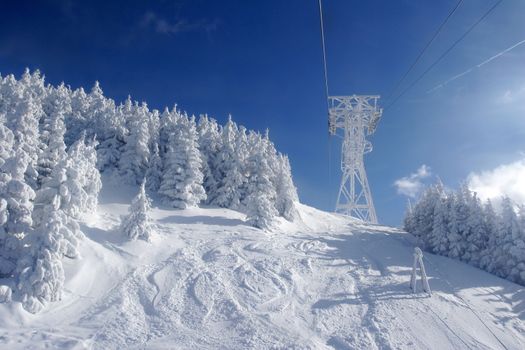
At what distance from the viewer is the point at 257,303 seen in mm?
18375

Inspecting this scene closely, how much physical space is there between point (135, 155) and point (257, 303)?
105 ft

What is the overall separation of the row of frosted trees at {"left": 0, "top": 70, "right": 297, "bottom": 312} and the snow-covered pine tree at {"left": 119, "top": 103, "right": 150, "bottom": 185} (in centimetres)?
12

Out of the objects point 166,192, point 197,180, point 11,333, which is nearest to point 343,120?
point 197,180

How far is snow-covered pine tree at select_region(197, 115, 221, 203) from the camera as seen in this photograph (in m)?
45.8

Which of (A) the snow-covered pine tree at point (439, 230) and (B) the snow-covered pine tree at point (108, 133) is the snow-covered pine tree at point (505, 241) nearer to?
(A) the snow-covered pine tree at point (439, 230)

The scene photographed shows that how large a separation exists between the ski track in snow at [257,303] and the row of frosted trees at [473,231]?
3.78 m

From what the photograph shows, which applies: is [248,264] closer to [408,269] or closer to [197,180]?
[408,269]

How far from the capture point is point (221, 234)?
32125 mm

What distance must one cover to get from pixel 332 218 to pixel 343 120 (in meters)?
14.6

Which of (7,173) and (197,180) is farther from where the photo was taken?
(197,180)

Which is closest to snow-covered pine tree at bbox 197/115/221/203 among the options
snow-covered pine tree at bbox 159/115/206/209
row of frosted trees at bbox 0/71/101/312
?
snow-covered pine tree at bbox 159/115/206/209

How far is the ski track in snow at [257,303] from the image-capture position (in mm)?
14438

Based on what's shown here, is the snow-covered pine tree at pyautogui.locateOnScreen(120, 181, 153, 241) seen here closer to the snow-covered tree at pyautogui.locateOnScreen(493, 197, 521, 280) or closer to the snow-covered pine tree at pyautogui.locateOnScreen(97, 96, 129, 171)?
the snow-covered pine tree at pyautogui.locateOnScreen(97, 96, 129, 171)

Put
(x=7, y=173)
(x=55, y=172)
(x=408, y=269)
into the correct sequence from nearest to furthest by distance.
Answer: (x=7, y=173) → (x=55, y=172) → (x=408, y=269)
